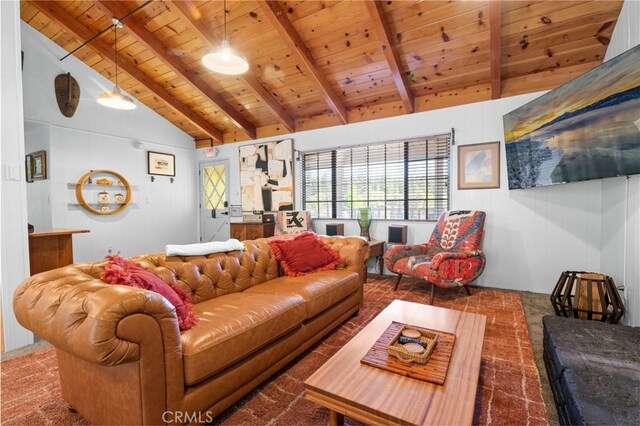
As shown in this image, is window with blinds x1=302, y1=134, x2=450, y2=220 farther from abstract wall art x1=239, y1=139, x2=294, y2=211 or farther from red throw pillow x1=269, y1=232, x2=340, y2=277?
red throw pillow x1=269, y1=232, x2=340, y2=277

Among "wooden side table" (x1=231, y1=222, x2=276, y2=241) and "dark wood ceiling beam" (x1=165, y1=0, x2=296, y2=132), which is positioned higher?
"dark wood ceiling beam" (x1=165, y1=0, x2=296, y2=132)

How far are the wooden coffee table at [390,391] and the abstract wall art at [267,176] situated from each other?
3.95 metres

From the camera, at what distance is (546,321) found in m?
1.79

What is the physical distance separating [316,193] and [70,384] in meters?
3.92

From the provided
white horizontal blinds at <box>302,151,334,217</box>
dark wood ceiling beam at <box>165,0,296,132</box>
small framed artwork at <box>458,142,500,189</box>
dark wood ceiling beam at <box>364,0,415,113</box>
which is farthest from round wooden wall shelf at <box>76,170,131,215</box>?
small framed artwork at <box>458,142,500,189</box>

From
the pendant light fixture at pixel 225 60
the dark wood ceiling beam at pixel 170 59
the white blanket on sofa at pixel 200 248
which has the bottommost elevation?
the white blanket on sofa at pixel 200 248

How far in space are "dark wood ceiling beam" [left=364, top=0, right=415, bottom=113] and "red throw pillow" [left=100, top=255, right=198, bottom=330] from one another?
9.42 ft

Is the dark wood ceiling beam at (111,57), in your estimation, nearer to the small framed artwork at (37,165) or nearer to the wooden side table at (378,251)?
the small framed artwork at (37,165)

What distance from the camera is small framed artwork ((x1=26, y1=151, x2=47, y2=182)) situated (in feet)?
14.3

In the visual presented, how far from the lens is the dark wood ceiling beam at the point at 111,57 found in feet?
12.3

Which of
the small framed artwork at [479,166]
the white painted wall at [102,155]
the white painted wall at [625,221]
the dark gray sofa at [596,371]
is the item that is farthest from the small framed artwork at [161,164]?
the white painted wall at [625,221]

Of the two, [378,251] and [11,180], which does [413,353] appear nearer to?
[378,251]

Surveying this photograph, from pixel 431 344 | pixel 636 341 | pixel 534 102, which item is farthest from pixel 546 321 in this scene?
pixel 534 102

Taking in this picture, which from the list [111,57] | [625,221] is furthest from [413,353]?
[111,57]
